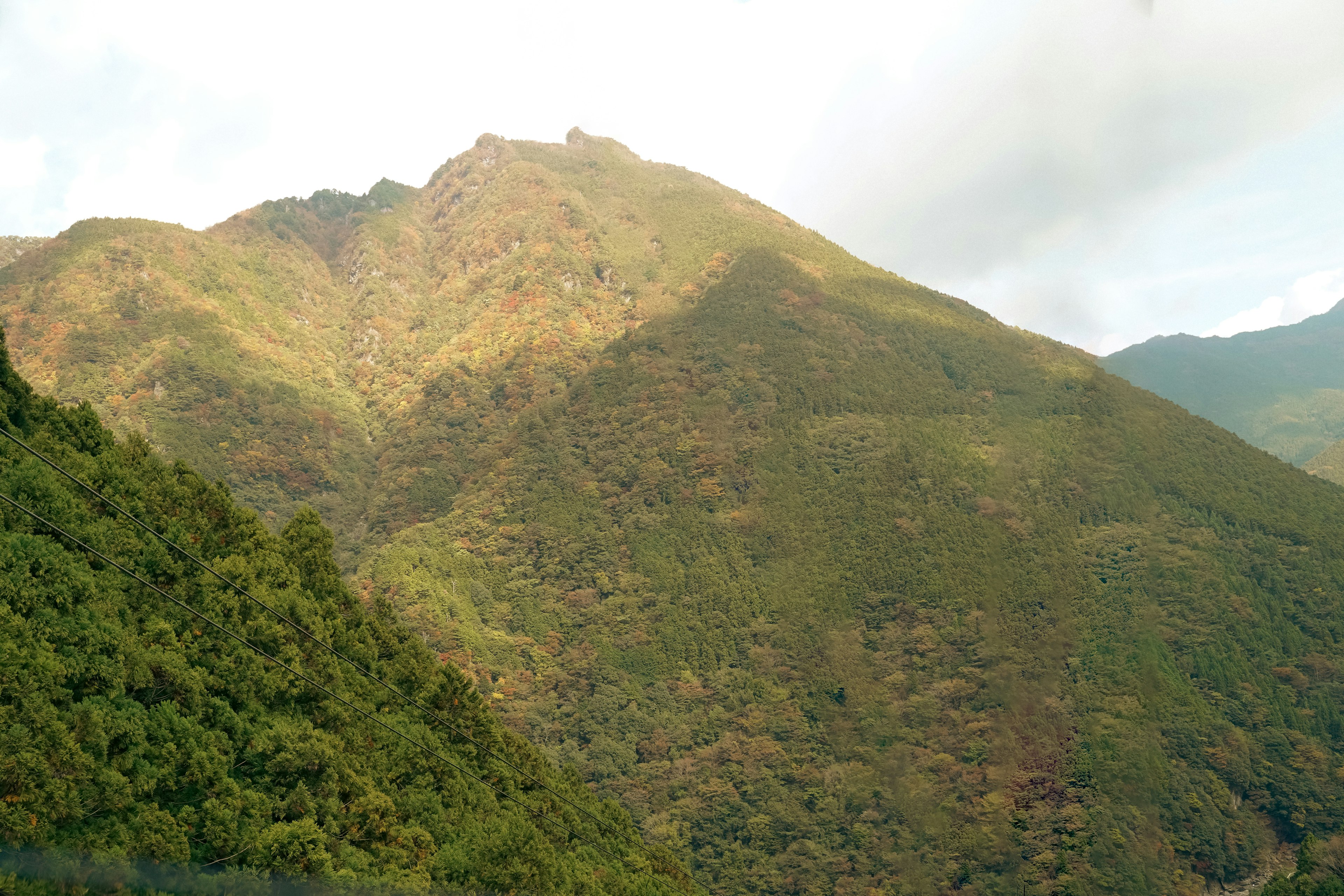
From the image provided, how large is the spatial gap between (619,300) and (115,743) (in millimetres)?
152336

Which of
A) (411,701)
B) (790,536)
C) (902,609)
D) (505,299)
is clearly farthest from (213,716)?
(505,299)

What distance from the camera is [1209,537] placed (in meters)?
102

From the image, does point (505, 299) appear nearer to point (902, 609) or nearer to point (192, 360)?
point (192, 360)

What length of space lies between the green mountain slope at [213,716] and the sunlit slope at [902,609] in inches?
1856

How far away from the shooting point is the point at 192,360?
13275cm

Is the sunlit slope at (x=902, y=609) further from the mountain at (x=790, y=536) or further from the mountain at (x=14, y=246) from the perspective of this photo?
the mountain at (x=14, y=246)

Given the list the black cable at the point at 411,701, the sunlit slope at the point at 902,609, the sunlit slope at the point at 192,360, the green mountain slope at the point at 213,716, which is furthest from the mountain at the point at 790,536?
the green mountain slope at the point at 213,716

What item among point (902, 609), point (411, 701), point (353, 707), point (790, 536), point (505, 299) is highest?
point (505, 299)

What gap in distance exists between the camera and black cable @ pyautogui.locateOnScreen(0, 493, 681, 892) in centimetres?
2745

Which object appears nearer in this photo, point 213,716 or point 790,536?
point 213,716

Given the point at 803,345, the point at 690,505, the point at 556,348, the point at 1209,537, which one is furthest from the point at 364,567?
the point at 1209,537

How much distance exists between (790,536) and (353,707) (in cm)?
9177

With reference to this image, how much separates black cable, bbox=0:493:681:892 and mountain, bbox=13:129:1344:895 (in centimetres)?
1709

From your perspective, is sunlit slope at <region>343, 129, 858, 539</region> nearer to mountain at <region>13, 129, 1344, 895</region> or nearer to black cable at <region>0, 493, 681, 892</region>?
mountain at <region>13, 129, 1344, 895</region>
